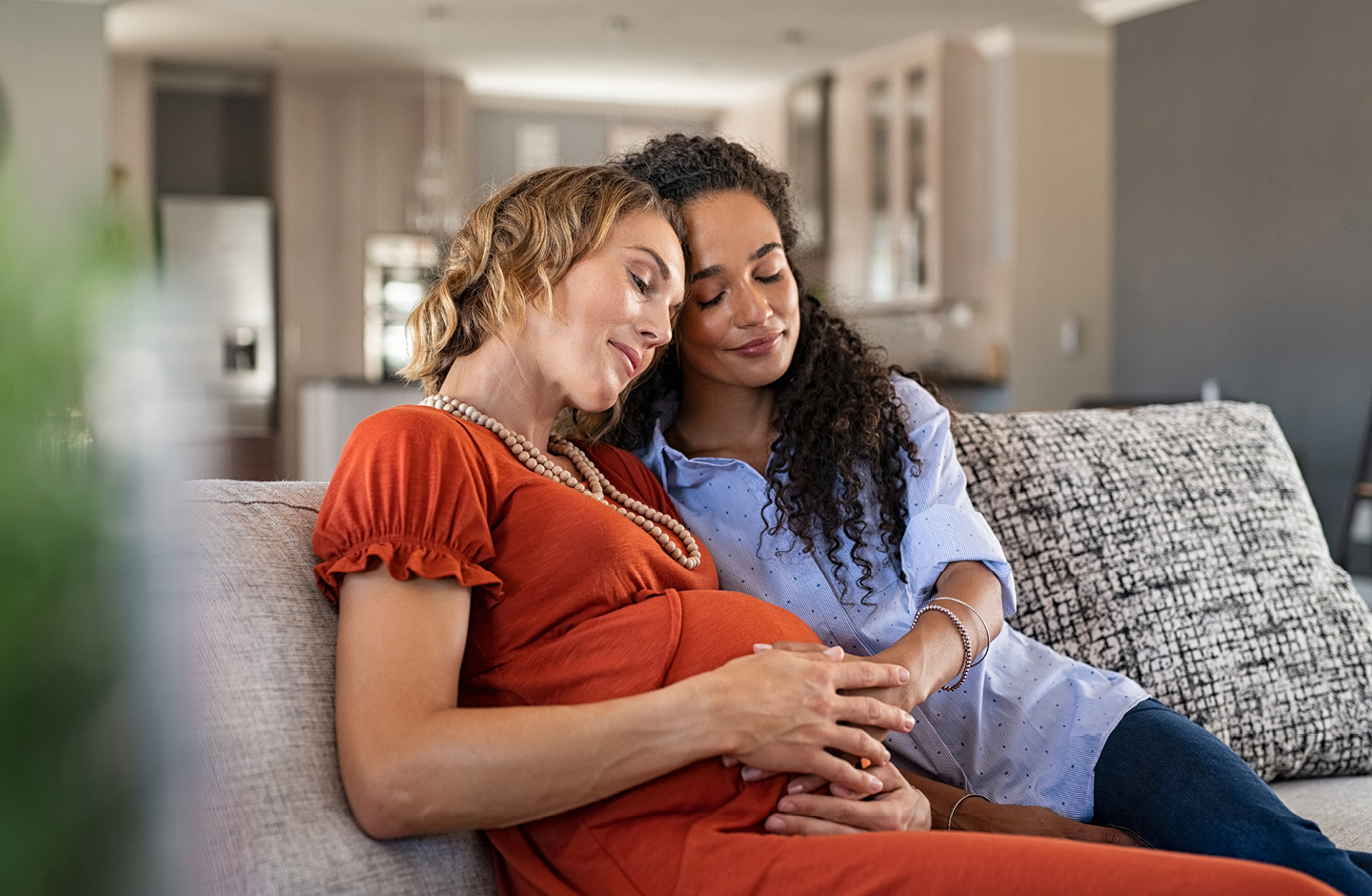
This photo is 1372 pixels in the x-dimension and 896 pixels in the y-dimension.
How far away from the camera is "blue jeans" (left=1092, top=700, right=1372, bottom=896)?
1.28m

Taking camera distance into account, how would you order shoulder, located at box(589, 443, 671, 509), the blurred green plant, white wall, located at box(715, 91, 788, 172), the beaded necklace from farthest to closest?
white wall, located at box(715, 91, 788, 172) → shoulder, located at box(589, 443, 671, 509) → the beaded necklace → the blurred green plant

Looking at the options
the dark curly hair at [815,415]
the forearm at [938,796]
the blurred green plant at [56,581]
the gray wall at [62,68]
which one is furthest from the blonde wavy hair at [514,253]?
the gray wall at [62,68]

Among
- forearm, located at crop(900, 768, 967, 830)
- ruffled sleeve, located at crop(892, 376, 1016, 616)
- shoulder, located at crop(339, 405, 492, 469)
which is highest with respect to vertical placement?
shoulder, located at crop(339, 405, 492, 469)

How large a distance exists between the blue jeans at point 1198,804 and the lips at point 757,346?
2.14 feet

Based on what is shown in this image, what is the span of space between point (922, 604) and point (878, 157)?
5.98 m

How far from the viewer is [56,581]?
347 millimetres

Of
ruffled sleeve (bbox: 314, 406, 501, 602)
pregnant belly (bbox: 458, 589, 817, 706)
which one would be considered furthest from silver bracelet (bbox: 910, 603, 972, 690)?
ruffled sleeve (bbox: 314, 406, 501, 602)

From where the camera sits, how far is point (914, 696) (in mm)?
1363

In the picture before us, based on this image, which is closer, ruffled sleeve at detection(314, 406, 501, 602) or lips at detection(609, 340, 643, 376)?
ruffled sleeve at detection(314, 406, 501, 602)

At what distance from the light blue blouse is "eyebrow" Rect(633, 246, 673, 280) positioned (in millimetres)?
316

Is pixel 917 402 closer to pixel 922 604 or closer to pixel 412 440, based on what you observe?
pixel 922 604

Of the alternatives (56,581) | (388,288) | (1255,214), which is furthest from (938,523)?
(388,288)

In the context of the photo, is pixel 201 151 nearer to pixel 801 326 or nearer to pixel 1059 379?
pixel 1059 379

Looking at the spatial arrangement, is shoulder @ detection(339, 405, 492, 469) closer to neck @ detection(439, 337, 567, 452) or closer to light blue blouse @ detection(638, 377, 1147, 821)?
neck @ detection(439, 337, 567, 452)
